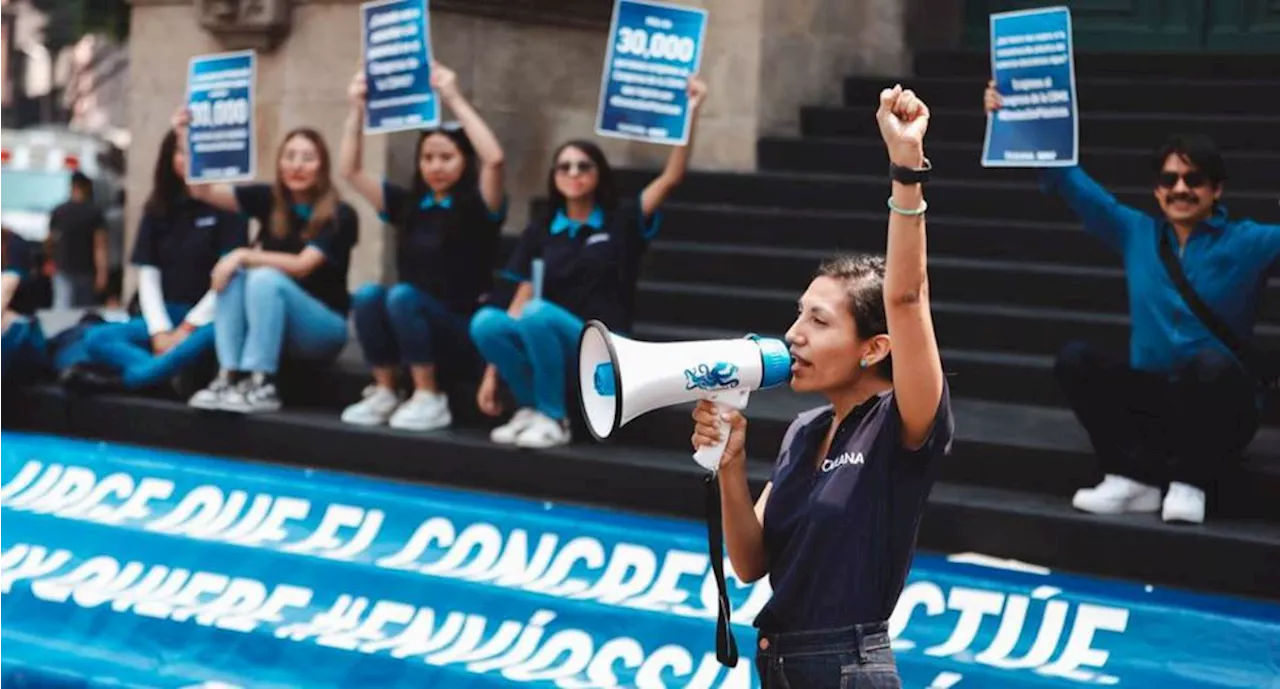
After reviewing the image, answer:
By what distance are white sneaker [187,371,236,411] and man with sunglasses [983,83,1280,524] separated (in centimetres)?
425

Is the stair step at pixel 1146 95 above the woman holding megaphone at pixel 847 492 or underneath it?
above

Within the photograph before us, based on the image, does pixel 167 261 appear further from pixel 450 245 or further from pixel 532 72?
pixel 532 72

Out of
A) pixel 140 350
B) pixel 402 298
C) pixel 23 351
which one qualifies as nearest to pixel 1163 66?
pixel 402 298

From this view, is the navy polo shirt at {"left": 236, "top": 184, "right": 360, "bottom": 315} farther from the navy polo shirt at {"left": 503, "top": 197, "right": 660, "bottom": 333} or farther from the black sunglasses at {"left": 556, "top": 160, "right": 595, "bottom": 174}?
the black sunglasses at {"left": 556, "top": 160, "right": 595, "bottom": 174}

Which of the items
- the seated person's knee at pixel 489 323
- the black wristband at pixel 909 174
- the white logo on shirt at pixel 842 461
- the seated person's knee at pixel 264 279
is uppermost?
the black wristband at pixel 909 174

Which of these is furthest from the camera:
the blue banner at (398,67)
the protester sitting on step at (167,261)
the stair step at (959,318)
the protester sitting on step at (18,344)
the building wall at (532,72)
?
the building wall at (532,72)

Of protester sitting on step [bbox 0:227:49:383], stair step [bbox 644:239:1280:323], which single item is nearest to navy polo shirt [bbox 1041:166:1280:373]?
stair step [bbox 644:239:1280:323]

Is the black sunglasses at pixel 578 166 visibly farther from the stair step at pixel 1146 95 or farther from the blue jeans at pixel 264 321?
the stair step at pixel 1146 95

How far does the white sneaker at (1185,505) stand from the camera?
634 centimetres

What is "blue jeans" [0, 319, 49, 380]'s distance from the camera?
995 cm

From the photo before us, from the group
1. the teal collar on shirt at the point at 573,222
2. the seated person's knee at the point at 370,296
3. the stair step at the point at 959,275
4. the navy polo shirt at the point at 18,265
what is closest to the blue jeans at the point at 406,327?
the seated person's knee at the point at 370,296

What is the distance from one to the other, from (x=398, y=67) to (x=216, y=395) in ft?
6.09

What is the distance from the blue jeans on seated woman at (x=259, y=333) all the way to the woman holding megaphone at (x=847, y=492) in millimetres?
5624

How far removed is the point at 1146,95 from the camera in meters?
10.1
